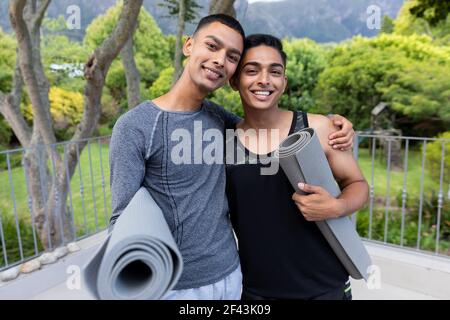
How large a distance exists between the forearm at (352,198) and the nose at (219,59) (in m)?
0.44

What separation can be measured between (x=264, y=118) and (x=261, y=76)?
0.39 feet

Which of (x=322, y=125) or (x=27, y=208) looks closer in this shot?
(x=322, y=125)

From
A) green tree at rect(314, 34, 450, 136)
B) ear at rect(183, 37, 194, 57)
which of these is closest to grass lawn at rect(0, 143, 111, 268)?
ear at rect(183, 37, 194, 57)

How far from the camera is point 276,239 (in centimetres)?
99

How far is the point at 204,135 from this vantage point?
3.04ft

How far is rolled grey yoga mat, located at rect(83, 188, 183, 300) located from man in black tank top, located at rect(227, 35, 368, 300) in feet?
1.23

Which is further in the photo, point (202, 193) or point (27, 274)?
point (27, 274)

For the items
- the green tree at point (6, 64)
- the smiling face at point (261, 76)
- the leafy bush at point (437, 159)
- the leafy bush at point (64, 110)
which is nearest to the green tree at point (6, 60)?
the green tree at point (6, 64)

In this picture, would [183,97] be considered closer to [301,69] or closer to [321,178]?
[321,178]

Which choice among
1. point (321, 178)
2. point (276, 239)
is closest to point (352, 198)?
point (321, 178)

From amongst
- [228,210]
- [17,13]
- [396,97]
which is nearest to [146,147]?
[228,210]
